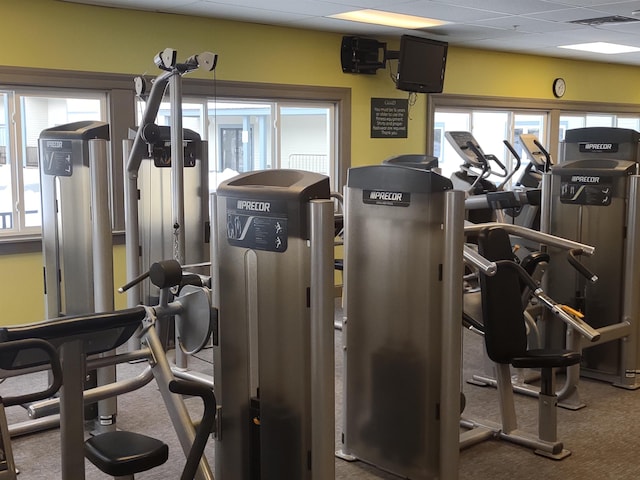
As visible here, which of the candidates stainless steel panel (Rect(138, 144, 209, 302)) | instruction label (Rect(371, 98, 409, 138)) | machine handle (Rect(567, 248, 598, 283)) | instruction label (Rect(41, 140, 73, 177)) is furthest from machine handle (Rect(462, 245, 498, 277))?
instruction label (Rect(371, 98, 409, 138))

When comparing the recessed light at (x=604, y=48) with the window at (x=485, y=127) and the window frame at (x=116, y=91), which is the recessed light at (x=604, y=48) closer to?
the window at (x=485, y=127)

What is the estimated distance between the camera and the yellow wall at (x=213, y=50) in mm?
5117

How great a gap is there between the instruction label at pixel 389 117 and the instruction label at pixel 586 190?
2.82 metres

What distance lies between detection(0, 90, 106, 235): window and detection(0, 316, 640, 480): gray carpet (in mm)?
1262

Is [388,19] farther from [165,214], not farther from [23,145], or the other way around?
[23,145]

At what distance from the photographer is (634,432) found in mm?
3832

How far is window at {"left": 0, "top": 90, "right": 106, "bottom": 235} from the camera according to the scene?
5.18m

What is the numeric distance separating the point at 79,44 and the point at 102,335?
11.9ft

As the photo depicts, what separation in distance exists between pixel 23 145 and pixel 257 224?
3356 millimetres

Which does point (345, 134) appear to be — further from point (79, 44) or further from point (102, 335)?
point (102, 335)

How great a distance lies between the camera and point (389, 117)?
7.35 m

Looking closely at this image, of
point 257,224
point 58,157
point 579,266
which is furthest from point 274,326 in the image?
point 579,266

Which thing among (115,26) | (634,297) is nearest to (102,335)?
(634,297)

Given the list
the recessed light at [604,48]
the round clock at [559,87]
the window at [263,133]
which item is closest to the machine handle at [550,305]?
the window at [263,133]
